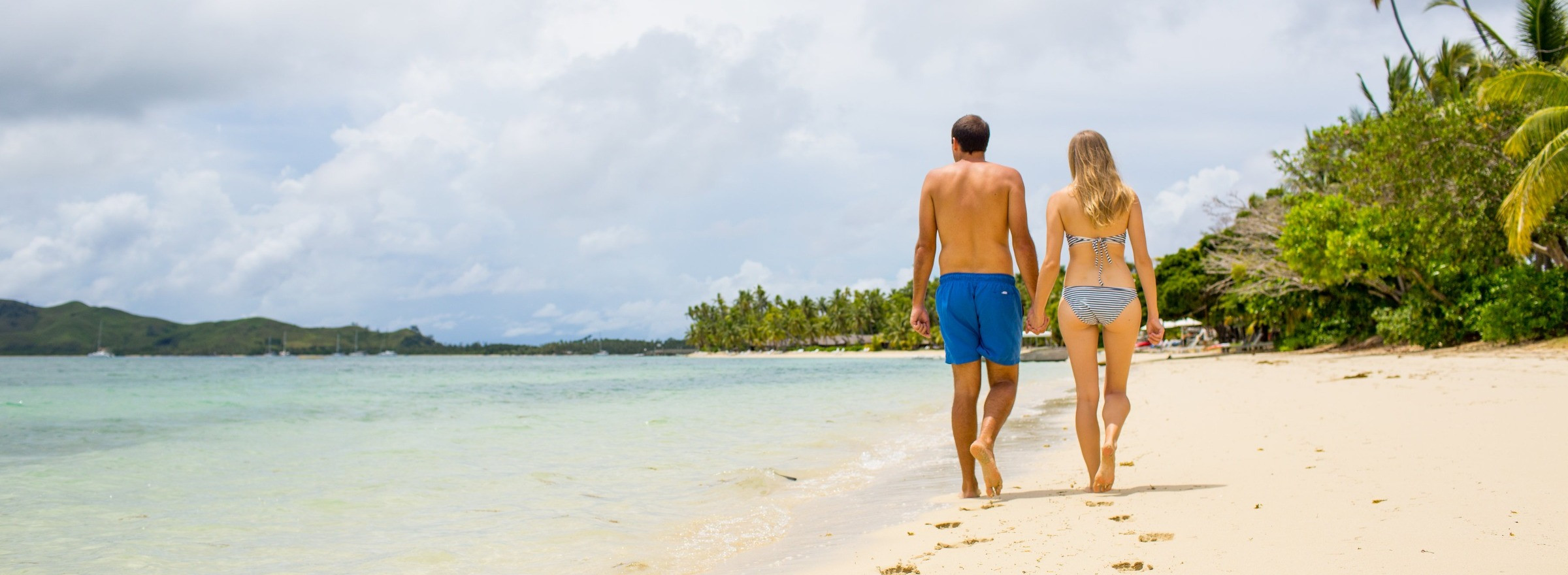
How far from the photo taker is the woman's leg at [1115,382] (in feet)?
12.1

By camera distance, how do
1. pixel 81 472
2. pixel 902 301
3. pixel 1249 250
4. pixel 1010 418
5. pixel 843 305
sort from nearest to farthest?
pixel 81 472
pixel 1010 418
pixel 1249 250
pixel 902 301
pixel 843 305

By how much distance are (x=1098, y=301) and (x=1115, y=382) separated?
16.3 inches

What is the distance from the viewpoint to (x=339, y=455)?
7.23 m

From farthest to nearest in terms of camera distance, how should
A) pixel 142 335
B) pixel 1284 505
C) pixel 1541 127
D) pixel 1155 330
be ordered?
1. pixel 142 335
2. pixel 1541 127
3. pixel 1155 330
4. pixel 1284 505

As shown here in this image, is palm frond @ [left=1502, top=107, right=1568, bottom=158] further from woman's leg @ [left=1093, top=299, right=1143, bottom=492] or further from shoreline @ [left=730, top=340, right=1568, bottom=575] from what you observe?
woman's leg @ [left=1093, top=299, right=1143, bottom=492]

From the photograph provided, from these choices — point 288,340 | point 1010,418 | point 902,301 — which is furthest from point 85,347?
point 1010,418

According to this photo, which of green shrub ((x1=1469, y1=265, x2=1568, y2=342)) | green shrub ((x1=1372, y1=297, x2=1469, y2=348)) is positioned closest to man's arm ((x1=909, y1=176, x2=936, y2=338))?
green shrub ((x1=1469, y1=265, x2=1568, y2=342))

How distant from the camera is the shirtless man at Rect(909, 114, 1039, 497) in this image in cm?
Answer: 369

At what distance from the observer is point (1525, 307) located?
17.9 m

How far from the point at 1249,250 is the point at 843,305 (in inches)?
3039

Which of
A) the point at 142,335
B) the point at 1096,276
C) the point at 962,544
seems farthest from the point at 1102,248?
the point at 142,335

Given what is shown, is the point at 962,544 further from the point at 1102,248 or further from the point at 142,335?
the point at 142,335

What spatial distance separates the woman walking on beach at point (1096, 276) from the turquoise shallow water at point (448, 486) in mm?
958

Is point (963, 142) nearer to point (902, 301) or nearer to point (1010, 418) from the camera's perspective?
point (1010, 418)
